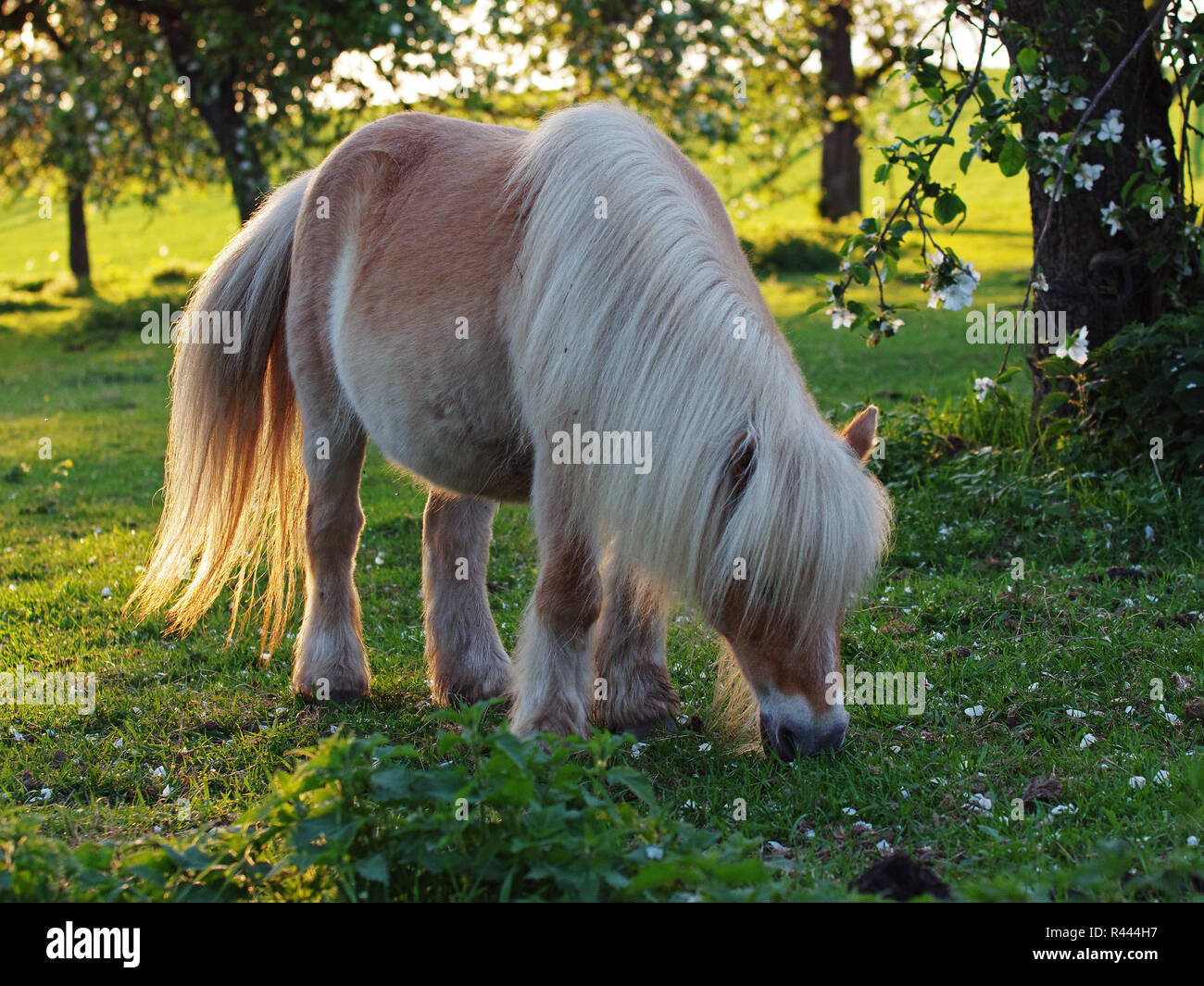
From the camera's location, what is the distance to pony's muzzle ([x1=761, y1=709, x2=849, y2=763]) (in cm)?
331

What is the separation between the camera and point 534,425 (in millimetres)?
3725

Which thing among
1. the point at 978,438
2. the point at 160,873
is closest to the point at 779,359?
the point at 160,873

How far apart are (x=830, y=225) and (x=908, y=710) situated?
18.0m

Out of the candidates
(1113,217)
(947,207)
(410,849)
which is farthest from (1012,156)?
(410,849)

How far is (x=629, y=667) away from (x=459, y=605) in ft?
3.29

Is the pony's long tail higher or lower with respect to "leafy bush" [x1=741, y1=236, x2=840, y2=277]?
lower

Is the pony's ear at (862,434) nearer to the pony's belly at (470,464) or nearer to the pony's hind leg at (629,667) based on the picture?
the pony's hind leg at (629,667)

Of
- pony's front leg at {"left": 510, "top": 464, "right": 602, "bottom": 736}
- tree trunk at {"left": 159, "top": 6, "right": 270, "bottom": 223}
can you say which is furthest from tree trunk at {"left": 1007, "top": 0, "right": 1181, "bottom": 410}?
tree trunk at {"left": 159, "top": 6, "right": 270, "bottom": 223}

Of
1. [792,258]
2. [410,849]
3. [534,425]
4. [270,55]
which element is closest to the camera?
[410,849]

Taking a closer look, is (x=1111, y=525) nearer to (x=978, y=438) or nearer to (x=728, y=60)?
(x=978, y=438)

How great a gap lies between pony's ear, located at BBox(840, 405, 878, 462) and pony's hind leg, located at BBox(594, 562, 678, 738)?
3.21 ft

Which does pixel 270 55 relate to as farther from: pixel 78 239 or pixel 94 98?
pixel 78 239

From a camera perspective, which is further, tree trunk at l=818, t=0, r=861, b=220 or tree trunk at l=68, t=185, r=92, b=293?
tree trunk at l=68, t=185, r=92, b=293

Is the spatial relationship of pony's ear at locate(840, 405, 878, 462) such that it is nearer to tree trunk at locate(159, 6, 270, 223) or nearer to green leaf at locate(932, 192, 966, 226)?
green leaf at locate(932, 192, 966, 226)
